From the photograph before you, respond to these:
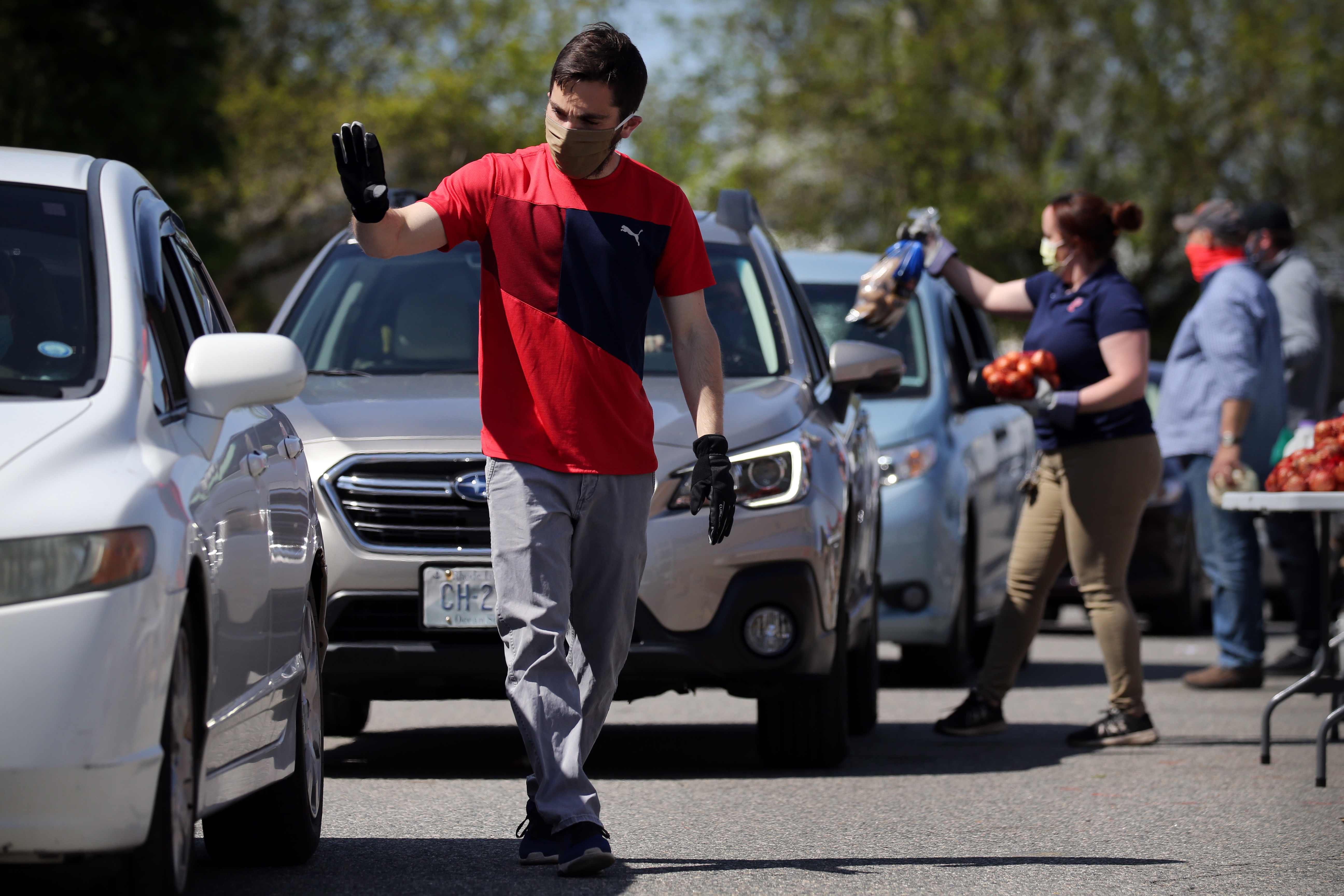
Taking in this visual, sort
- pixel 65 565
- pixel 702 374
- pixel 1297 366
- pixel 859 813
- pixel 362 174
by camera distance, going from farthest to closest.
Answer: pixel 1297 366
pixel 859 813
pixel 702 374
pixel 362 174
pixel 65 565

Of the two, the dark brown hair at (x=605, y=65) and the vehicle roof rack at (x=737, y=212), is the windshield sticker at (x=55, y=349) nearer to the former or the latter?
the dark brown hair at (x=605, y=65)

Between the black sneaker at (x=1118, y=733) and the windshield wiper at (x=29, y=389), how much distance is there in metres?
4.93

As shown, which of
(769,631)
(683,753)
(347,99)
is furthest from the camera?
→ (347,99)

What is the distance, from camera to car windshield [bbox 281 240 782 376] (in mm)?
7320

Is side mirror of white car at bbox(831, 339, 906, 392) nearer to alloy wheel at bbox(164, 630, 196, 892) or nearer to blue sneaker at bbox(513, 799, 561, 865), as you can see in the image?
blue sneaker at bbox(513, 799, 561, 865)

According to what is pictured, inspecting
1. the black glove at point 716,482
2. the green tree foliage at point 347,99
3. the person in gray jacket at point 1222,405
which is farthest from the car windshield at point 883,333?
the green tree foliage at point 347,99

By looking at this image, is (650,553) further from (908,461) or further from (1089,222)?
(908,461)

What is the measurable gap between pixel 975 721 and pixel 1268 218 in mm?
4146

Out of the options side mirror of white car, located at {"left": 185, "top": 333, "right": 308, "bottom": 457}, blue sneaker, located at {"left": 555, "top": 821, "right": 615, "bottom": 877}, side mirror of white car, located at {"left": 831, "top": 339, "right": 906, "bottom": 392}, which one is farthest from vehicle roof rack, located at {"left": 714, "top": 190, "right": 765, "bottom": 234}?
side mirror of white car, located at {"left": 185, "top": 333, "right": 308, "bottom": 457}

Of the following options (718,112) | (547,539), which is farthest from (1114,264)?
(718,112)

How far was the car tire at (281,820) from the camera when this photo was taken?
4.95 meters

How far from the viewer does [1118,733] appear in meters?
7.88

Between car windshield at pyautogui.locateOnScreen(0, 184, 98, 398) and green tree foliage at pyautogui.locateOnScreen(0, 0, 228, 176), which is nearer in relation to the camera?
car windshield at pyautogui.locateOnScreen(0, 184, 98, 398)

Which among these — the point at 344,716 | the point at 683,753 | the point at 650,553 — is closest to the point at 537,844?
the point at 650,553
